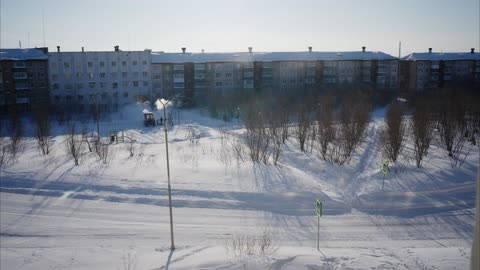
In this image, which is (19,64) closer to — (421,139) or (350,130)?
(350,130)

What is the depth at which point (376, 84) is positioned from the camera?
191 feet

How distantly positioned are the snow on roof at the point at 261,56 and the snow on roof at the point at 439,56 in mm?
4312

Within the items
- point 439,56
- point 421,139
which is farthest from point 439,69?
point 421,139

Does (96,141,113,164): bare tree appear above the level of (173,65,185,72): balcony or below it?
below

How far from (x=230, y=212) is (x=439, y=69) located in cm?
5558

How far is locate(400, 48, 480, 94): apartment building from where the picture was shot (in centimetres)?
5891

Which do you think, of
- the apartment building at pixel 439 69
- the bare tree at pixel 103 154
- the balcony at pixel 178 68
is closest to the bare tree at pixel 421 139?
the bare tree at pixel 103 154

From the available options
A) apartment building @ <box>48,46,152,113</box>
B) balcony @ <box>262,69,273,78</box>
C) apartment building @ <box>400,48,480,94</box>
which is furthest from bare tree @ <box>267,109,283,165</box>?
→ apartment building @ <box>400,48,480,94</box>

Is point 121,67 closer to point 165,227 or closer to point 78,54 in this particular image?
point 78,54

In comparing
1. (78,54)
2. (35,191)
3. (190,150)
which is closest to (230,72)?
(78,54)

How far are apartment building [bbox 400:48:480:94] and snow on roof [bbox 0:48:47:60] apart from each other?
5272cm

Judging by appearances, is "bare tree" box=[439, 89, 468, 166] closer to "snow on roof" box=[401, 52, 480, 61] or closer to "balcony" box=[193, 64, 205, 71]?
"snow on roof" box=[401, 52, 480, 61]

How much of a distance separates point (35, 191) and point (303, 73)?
44.4 meters

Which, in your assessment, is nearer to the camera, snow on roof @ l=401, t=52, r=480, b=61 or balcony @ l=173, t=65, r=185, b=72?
balcony @ l=173, t=65, r=185, b=72
